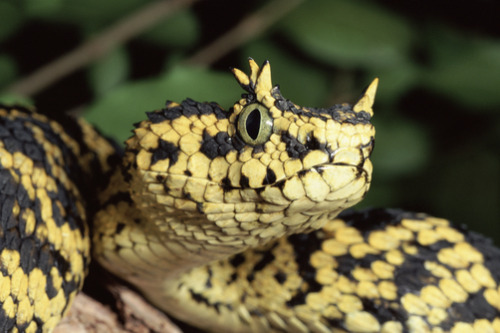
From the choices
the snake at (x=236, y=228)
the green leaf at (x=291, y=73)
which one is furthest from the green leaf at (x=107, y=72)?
the snake at (x=236, y=228)

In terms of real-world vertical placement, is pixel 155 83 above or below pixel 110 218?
above

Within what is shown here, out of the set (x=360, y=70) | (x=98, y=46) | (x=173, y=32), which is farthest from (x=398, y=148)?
(x=98, y=46)

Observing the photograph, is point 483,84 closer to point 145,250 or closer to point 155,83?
point 155,83

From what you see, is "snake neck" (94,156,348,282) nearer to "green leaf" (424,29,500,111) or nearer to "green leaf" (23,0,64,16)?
"green leaf" (23,0,64,16)

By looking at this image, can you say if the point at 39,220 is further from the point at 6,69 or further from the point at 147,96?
the point at 6,69

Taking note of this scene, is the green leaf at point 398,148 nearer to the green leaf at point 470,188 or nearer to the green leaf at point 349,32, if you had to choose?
the green leaf at point 470,188

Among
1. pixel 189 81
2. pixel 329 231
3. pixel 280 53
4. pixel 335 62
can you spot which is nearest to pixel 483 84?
pixel 335 62
